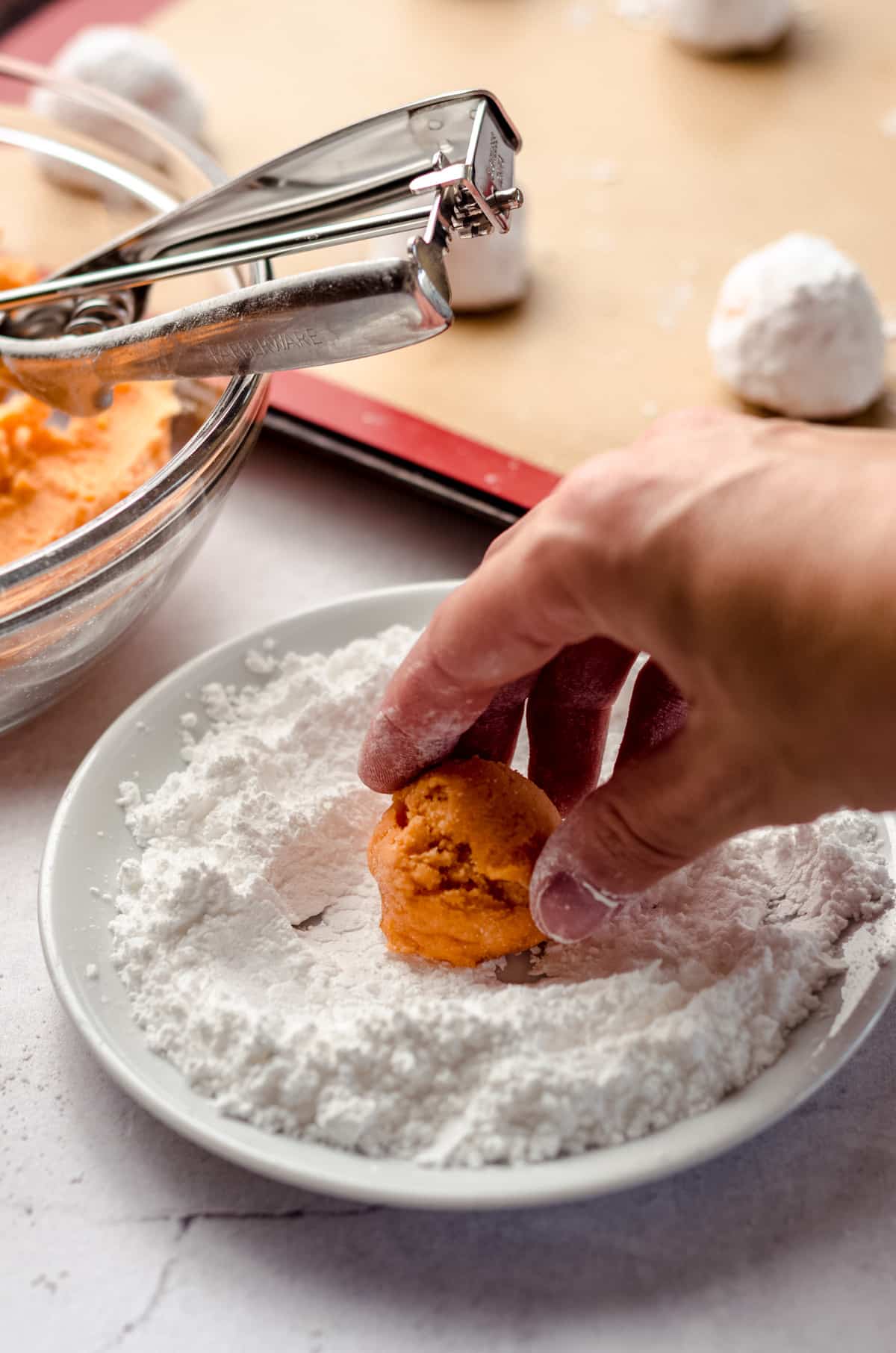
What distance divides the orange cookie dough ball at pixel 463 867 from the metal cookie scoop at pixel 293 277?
26cm

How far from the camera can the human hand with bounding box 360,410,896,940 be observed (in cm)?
53

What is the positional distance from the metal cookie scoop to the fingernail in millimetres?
306

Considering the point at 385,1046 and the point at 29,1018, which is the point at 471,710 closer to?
the point at 385,1046

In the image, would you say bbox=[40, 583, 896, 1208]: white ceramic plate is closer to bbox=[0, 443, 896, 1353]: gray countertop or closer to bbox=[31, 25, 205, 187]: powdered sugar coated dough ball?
bbox=[0, 443, 896, 1353]: gray countertop

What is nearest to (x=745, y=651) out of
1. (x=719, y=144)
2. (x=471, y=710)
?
(x=471, y=710)

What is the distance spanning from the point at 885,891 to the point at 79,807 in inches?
19.4

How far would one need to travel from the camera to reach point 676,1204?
68 centimetres

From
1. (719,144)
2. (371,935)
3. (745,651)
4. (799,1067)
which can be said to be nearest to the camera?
(745,651)

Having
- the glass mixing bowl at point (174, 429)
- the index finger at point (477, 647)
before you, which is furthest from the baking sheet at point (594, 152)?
the index finger at point (477, 647)

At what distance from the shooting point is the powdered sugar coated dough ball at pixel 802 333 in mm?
1120

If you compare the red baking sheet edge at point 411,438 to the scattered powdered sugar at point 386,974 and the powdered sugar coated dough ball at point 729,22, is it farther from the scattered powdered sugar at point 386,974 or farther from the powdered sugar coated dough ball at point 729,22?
the powdered sugar coated dough ball at point 729,22

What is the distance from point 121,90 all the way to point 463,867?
109cm

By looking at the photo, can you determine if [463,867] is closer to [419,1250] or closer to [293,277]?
[419,1250]

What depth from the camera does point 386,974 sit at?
2.43 ft
